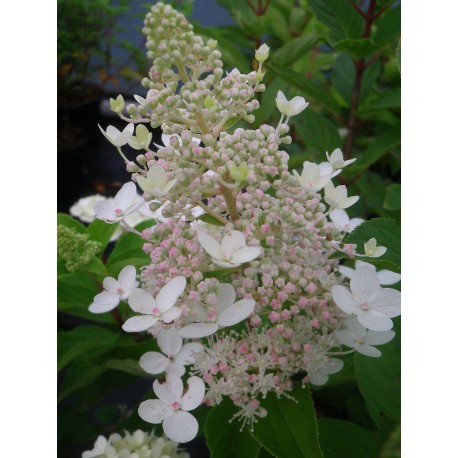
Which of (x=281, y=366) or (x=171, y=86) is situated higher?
(x=171, y=86)

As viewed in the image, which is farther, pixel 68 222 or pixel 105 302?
pixel 68 222

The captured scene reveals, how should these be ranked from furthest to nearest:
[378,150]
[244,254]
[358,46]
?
[378,150], [358,46], [244,254]

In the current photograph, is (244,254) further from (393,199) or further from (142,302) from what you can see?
(393,199)

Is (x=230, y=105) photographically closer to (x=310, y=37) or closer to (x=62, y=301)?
(x=62, y=301)

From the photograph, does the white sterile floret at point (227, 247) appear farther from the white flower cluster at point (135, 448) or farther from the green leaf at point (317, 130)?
the green leaf at point (317, 130)

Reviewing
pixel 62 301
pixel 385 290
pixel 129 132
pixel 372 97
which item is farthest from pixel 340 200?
pixel 372 97

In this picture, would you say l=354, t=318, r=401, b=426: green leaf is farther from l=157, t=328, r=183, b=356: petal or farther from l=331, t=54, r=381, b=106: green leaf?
l=331, t=54, r=381, b=106: green leaf

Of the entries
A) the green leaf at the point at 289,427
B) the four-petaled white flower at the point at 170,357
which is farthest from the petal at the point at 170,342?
the green leaf at the point at 289,427

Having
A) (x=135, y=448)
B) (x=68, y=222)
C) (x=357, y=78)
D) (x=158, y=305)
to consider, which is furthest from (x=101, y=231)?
(x=357, y=78)
